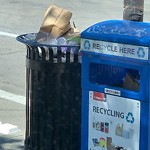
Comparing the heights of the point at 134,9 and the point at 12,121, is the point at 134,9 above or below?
above

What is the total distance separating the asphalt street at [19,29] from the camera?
721cm

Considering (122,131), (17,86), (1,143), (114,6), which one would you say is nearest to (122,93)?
(122,131)

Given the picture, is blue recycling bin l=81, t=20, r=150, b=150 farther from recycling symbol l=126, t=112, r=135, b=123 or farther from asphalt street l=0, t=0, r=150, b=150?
asphalt street l=0, t=0, r=150, b=150

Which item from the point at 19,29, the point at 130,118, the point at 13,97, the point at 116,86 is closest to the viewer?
the point at 130,118

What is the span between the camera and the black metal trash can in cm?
512

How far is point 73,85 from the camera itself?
16.9 ft

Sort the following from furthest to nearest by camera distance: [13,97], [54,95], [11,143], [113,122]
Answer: [13,97] < [11,143] < [54,95] < [113,122]

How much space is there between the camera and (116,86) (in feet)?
15.6

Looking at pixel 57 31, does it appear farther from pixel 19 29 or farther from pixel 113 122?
pixel 19 29

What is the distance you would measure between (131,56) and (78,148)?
1274 mm

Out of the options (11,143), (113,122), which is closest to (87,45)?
(113,122)

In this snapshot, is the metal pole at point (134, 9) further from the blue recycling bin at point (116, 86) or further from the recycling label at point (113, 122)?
the recycling label at point (113, 122)

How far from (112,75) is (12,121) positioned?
254 cm

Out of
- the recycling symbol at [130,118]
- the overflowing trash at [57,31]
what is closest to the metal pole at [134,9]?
the overflowing trash at [57,31]
